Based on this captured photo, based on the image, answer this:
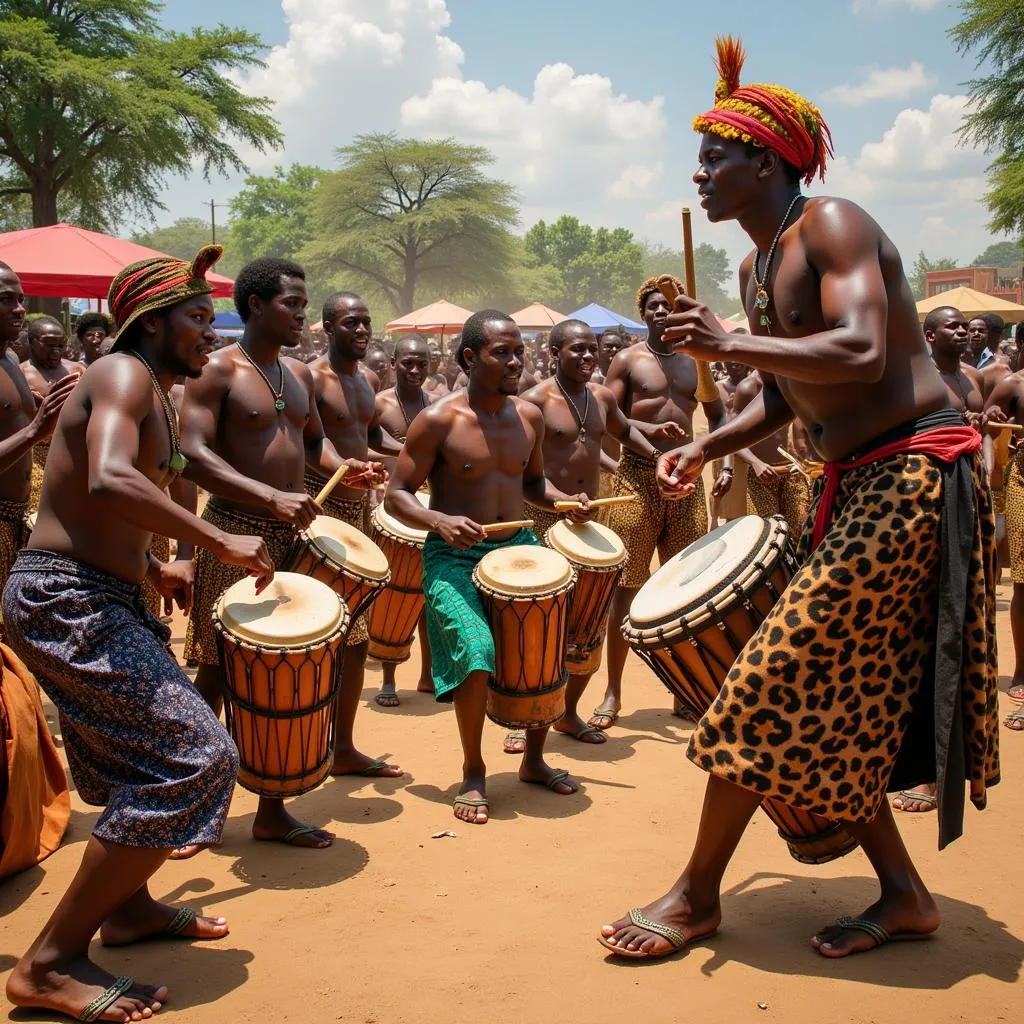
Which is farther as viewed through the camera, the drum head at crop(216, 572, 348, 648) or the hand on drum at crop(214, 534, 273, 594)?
the drum head at crop(216, 572, 348, 648)

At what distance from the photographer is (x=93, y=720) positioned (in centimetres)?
332

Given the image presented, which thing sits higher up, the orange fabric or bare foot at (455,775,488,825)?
the orange fabric

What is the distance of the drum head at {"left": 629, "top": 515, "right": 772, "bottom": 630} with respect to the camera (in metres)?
3.61

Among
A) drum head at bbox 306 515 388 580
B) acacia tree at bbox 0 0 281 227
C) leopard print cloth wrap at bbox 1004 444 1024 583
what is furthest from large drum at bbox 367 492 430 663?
acacia tree at bbox 0 0 281 227

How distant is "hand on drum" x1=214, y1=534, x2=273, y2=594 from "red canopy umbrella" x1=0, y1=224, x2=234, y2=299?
10.1 m

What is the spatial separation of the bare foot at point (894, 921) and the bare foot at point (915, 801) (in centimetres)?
135

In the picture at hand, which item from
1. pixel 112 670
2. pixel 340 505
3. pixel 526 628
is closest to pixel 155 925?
pixel 112 670

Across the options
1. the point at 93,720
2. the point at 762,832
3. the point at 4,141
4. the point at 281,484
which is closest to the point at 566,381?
the point at 281,484

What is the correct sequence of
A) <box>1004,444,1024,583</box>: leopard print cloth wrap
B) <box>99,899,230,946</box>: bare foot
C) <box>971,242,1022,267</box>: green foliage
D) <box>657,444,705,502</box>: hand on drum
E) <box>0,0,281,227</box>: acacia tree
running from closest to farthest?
<box>99,899,230,946</box>: bare foot
<box>657,444,705,502</box>: hand on drum
<box>1004,444,1024,583</box>: leopard print cloth wrap
<box>0,0,281,227</box>: acacia tree
<box>971,242,1022,267</box>: green foliage

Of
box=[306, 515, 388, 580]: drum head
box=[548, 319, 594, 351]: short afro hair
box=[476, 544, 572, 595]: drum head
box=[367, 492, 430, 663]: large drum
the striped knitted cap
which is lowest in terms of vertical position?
box=[367, 492, 430, 663]: large drum

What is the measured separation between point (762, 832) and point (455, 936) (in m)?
1.63

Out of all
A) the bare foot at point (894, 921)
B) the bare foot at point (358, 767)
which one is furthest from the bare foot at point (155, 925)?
the bare foot at point (894, 921)

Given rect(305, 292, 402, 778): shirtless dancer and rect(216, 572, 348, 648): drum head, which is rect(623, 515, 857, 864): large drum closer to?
rect(216, 572, 348, 648): drum head

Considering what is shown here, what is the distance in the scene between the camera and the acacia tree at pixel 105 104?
29.6m
